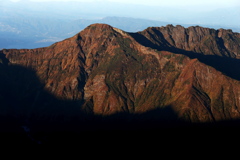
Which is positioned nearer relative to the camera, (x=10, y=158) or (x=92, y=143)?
(x=10, y=158)

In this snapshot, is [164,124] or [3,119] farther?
[3,119]

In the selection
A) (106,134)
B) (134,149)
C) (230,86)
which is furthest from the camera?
(230,86)

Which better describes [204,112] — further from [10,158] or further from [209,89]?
[10,158]

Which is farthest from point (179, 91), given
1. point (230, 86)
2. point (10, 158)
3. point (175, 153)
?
point (10, 158)

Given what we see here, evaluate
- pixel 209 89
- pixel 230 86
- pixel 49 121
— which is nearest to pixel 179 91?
pixel 209 89

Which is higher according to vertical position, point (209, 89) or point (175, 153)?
point (209, 89)

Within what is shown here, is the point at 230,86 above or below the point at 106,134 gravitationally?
above

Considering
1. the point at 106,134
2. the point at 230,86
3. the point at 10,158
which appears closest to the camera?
the point at 10,158

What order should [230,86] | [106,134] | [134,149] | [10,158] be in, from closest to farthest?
[10,158] → [134,149] → [106,134] → [230,86]

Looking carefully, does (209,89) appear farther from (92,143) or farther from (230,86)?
(92,143)
